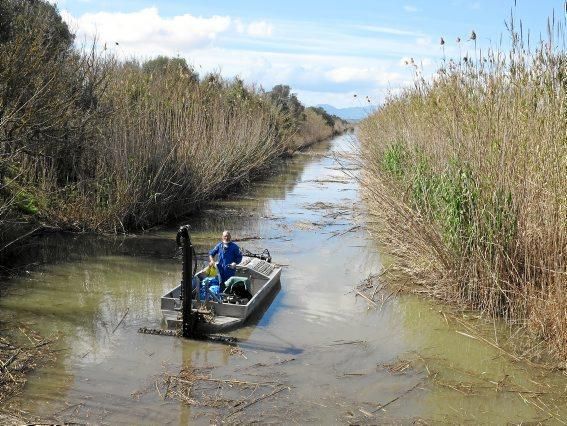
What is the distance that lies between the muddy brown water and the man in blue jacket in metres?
0.86

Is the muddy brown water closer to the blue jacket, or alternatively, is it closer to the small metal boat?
the small metal boat

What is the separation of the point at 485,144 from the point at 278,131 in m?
23.8

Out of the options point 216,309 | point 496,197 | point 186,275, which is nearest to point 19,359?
point 186,275

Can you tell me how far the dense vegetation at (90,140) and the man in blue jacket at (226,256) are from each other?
3.24 m

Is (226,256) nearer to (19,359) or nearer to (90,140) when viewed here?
(19,359)

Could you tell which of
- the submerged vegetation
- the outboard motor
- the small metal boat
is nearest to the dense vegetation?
the small metal boat

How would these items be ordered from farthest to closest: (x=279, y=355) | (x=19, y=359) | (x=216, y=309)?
(x=216, y=309) < (x=279, y=355) < (x=19, y=359)

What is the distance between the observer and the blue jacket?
9.55 m

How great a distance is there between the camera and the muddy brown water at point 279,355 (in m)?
6.25

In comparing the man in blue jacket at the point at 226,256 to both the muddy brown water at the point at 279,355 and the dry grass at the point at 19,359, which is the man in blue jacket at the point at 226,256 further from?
the dry grass at the point at 19,359

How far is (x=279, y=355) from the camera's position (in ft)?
25.4

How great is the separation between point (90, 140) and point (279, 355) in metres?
9.22

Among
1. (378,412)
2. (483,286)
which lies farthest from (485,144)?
(378,412)

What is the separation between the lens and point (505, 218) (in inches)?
335
